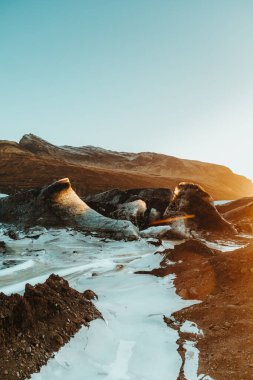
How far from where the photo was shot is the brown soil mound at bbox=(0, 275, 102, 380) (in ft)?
9.41

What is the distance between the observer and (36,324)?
11.2ft

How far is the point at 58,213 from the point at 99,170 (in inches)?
1537

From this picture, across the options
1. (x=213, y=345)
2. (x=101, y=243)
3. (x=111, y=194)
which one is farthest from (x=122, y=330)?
(x=111, y=194)

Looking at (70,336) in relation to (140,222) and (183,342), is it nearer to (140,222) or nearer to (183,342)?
(183,342)

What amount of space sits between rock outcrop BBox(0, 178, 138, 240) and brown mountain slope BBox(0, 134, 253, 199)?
15.5m

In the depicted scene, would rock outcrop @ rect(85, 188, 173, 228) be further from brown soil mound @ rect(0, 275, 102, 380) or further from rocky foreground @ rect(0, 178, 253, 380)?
brown soil mound @ rect(0, 275, 102, 380)

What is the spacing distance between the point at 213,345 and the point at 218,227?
9431 millimetres

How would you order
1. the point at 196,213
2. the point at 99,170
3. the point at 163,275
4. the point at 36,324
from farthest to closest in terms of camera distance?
the point at 99,170 < the point at 196,213 < the point at 163,275 < the point at 36,324

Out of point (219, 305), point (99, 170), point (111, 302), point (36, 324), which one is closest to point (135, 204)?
point (111, 302)

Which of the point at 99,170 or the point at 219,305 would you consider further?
the point at 99,170

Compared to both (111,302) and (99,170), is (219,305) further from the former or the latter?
(99,170)

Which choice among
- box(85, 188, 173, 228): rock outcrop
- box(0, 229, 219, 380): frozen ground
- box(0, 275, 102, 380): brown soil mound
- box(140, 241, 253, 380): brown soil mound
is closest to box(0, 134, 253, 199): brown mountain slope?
box(85, 188, 173, 228): rock outcrop

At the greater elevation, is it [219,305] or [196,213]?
[196,213]

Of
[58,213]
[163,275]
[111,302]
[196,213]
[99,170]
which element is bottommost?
[111,302]
